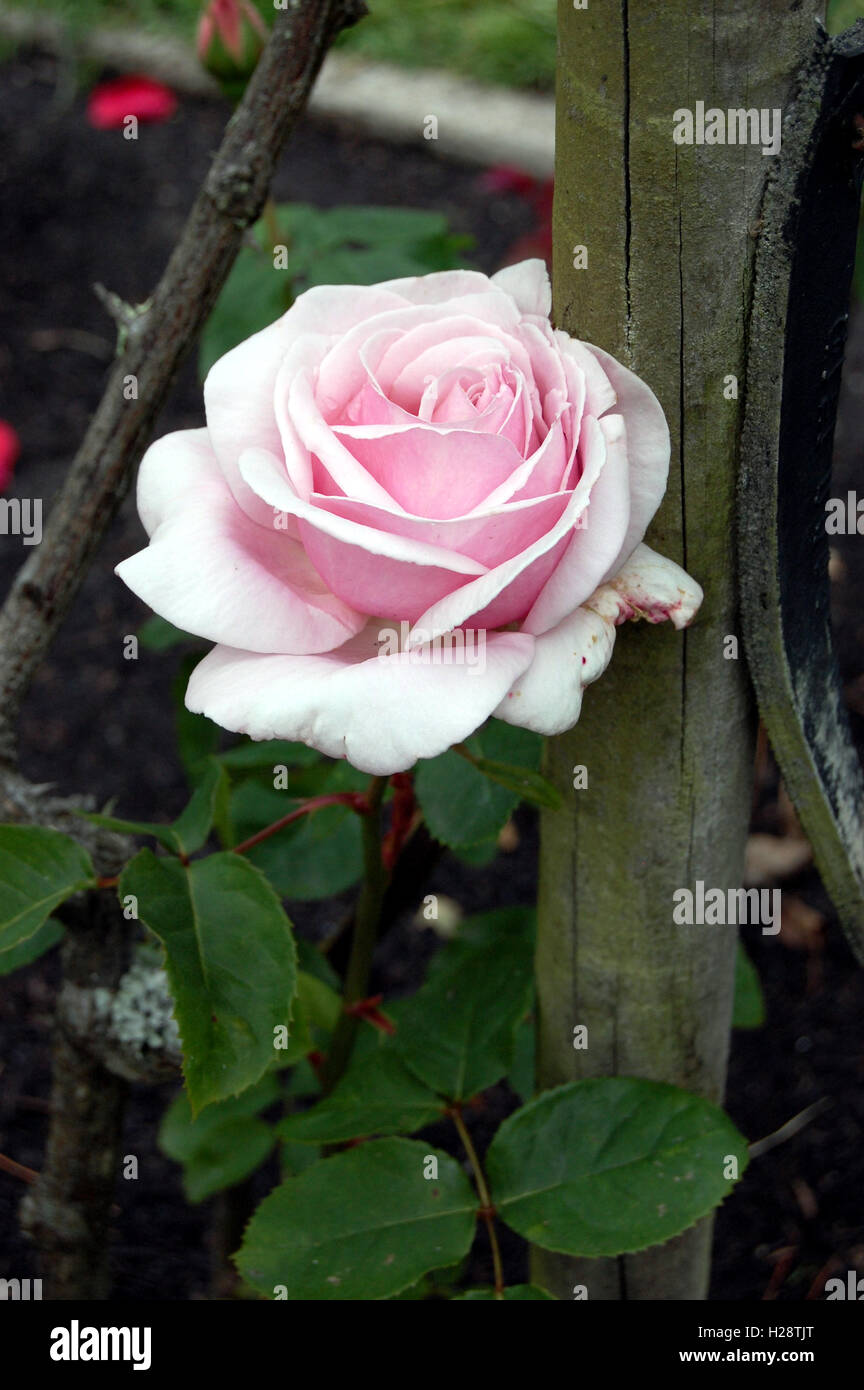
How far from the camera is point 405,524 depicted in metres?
0.67

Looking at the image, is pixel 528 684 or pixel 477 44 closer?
pixel 528 684

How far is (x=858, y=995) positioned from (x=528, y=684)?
1440mm

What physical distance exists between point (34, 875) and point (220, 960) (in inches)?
5.8

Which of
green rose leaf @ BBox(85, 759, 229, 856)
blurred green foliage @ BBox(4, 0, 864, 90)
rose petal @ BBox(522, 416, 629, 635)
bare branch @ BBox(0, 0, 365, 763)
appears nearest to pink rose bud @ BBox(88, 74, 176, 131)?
blurred green foliage @ BBox(4, 0, 864, 90)

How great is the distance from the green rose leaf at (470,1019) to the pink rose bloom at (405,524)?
0.47m

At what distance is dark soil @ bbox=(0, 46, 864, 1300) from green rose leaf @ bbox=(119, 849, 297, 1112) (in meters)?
0.87

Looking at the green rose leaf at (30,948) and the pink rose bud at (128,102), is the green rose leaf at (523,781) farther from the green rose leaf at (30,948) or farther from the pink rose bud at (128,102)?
the pink rose bud at (128,102)

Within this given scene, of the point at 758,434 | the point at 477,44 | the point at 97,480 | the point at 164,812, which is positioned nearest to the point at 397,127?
the point at 477,44

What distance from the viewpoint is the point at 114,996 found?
1.13m

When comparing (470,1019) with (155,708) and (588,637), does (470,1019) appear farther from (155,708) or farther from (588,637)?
(155,708)

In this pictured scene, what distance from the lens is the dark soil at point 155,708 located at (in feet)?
5.50

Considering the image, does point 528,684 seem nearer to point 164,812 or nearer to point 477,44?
point 164,812

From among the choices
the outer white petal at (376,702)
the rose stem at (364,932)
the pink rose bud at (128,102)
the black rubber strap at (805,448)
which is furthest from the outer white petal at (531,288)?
the pink rose bud at (128,102)
